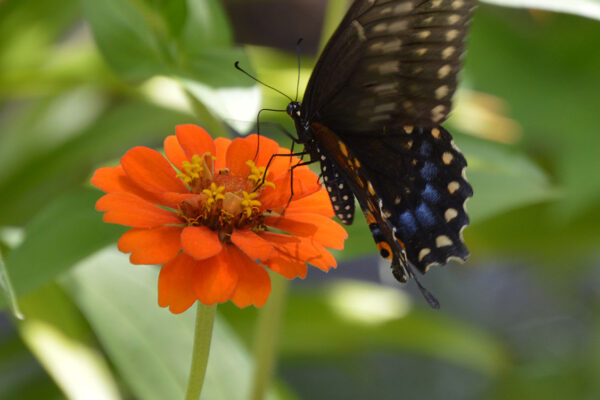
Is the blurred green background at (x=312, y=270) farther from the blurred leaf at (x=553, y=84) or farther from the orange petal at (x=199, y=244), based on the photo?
the orange petal at (x=199, y=244)

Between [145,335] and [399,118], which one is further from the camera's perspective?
[145,335]

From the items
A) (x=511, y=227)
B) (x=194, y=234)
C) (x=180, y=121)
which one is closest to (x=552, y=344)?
(x=511, y=227)

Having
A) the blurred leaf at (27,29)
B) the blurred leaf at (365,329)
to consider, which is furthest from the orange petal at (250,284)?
the blurred leaf at (27,29)

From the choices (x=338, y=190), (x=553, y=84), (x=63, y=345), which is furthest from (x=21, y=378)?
(x=553, y=84)

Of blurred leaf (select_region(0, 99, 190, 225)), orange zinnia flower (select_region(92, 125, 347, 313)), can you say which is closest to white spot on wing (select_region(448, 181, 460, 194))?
orange zinnia flower (select_region(92, 125, 347, 313))

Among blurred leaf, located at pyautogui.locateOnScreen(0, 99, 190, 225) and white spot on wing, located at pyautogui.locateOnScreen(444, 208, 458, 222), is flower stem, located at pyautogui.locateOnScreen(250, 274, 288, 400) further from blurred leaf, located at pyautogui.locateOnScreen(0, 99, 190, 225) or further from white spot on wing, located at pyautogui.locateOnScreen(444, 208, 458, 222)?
blurred leaf, located at pyautogui.locateOnScreen(0, 99, 190, 225)

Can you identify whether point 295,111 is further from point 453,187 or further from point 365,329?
point 365,329
